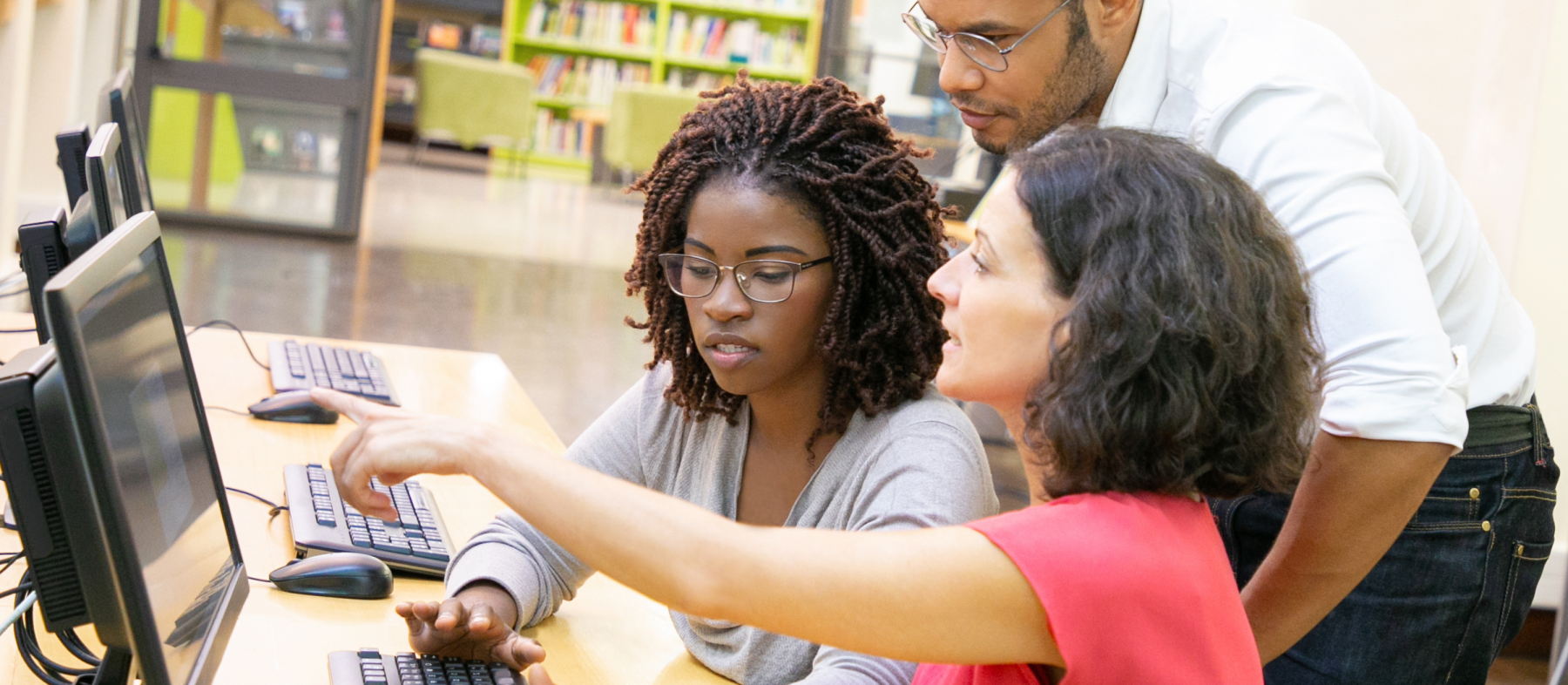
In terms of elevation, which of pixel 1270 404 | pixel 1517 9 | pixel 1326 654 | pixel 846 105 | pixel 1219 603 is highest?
pixel 1517 9

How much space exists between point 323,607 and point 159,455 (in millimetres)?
403

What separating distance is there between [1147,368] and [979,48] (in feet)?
2.29

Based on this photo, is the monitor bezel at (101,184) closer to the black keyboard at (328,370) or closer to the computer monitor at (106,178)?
the computer monitor at (106,178)

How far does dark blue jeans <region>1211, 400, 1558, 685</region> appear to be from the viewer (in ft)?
4.54

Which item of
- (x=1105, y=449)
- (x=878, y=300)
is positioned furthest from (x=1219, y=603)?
(x=878, y=300)

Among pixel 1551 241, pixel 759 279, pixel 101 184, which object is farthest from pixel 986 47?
pixel 1551 241

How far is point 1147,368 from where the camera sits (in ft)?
2.83

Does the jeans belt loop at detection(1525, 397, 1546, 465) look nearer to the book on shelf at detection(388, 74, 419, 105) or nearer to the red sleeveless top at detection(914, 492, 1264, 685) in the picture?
the red sleeveless top at detection(914, 492, 1264, 685)

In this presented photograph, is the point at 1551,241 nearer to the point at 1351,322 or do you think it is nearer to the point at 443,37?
the point at 1351,322

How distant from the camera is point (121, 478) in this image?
792 millimetres

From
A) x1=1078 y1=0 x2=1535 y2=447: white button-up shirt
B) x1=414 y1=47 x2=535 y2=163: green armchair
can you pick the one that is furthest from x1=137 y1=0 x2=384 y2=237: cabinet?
x1=1078 y1=0 x2=1535 y2=447: white button-up shirt

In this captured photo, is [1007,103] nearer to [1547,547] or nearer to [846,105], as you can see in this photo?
[846,105]

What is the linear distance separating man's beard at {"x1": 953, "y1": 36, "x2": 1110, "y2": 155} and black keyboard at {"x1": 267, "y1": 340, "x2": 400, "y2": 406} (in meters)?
1.11

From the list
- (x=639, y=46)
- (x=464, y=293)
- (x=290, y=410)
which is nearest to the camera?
(x=290, y=410)
